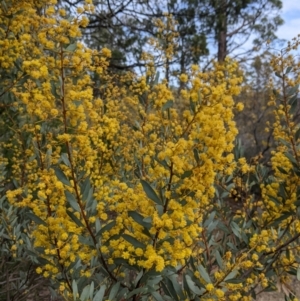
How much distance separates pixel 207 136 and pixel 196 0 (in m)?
7.53

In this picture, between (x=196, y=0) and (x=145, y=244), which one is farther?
(x=196, y=0)

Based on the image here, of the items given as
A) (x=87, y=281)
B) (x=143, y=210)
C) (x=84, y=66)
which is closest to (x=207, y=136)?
(x=143, y=210)

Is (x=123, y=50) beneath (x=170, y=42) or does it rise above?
above

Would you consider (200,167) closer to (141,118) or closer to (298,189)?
(298,189)

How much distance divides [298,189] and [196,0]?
23.0 feet

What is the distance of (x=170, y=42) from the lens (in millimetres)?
3514

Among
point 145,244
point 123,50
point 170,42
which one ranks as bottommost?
point 145,244

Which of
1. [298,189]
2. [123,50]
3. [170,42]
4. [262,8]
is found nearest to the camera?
[298,189]

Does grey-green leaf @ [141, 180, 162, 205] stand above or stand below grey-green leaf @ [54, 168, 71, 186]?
below

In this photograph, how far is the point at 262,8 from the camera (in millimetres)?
11453

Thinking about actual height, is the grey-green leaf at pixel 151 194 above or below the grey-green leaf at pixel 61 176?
below

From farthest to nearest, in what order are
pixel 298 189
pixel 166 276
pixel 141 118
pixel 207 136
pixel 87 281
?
pixel 141 118 → pixel 298 189 → pixel 87 281 → pixel 166 276 → pixel 207 136

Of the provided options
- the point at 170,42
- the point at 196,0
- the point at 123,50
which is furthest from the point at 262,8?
the point at 170,42

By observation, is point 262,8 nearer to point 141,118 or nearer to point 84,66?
point 141,118
